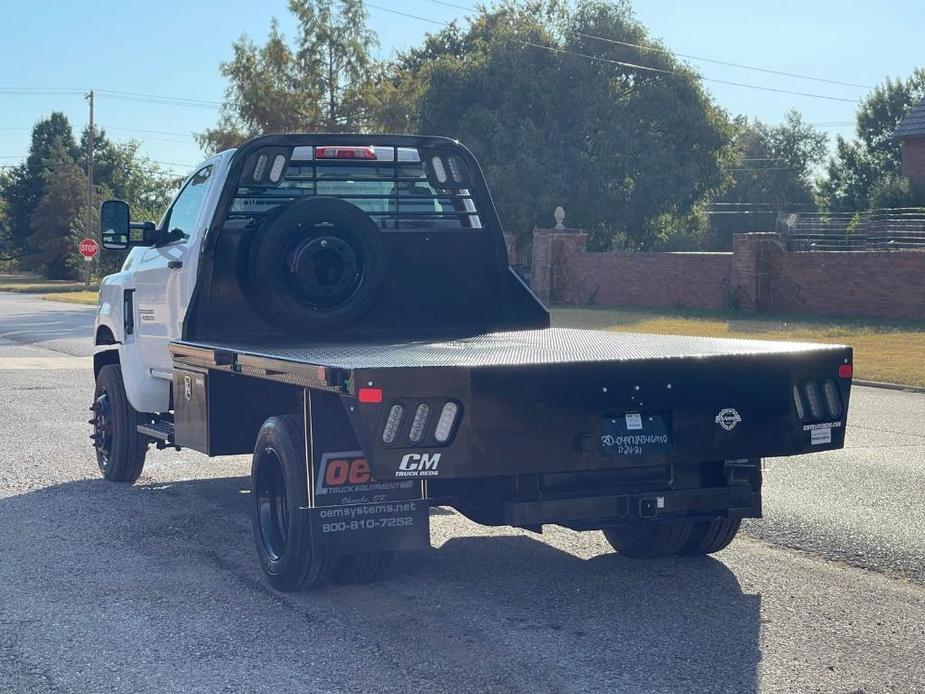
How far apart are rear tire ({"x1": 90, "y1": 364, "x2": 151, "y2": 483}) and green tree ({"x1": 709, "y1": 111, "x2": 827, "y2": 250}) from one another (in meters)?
68.0

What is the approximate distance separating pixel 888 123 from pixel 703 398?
233 feet

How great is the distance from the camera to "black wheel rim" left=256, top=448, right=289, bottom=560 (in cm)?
624

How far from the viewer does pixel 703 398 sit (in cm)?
577

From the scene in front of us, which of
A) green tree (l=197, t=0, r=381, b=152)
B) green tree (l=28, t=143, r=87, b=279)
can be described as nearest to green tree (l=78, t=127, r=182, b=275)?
green tree (l=28, t=143, r=87, b=279)

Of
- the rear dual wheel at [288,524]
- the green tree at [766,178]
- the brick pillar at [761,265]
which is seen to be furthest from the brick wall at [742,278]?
the green tree at [766,178]

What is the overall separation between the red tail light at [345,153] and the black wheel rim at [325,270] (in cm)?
89

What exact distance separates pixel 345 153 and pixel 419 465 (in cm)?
348

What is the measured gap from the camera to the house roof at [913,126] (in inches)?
1810

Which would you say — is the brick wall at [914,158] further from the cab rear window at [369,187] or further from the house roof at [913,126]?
the cab rear window at [369,187]

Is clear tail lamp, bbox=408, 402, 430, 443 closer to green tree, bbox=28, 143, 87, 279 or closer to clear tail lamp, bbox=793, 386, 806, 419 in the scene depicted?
clear tail lamp, bbox=793, 386, 806, 419

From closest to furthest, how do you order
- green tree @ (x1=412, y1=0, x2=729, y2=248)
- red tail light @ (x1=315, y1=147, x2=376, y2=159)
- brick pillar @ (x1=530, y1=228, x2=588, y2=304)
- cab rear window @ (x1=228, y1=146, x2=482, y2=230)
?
1. cab rear window @ (x1=228, y1=146, x2=482, y2=230)
2. red tail light @ (x1=315, y1=147, x2=376, y2=159)
3. brick pillar @ (x1=530, y1=228, x2=588, y2=304)
4. green tree @ (x1=412, y1=0, x2=729, y2=248)

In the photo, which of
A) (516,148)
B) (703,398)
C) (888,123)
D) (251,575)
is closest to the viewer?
(703,398)

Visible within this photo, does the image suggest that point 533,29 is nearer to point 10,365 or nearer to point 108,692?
point 10,365

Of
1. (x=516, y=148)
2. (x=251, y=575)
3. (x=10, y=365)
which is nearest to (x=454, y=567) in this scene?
(x=251, y=575)
